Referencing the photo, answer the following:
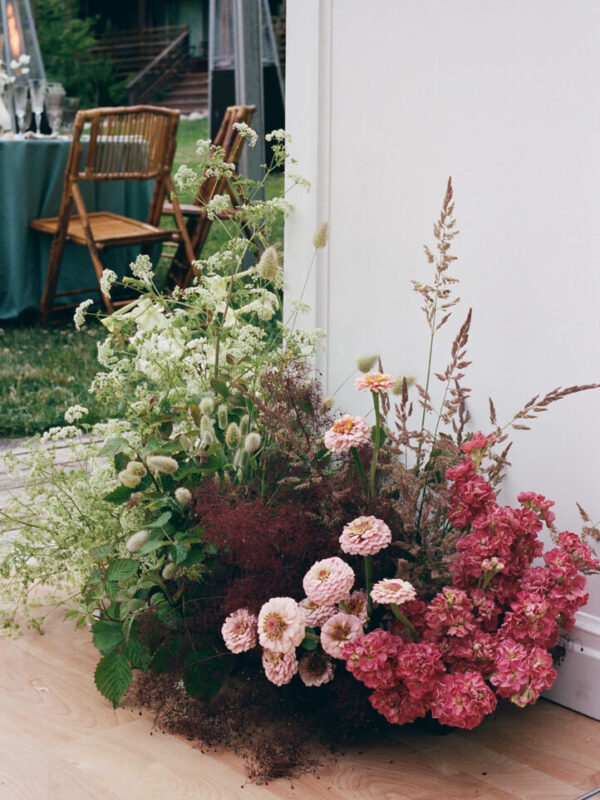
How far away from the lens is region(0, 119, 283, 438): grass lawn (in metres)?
3.24

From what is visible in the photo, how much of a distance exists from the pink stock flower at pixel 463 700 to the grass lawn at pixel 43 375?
58.4 inches

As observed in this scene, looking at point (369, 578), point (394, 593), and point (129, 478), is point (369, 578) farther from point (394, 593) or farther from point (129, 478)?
point (129, 478)

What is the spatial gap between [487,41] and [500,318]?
1.56 ft

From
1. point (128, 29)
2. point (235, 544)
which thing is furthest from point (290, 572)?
point (128, 29)

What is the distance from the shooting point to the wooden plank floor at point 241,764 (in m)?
1.35

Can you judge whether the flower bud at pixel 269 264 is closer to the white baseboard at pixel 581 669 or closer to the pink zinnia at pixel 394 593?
the pink zinnia at pixel 394 593

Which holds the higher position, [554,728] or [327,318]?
[327,318]

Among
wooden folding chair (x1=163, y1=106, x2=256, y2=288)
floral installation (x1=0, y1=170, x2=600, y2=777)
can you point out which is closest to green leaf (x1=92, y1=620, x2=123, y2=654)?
floral installation (x1=0, y1=170, x2=600, y2=777)

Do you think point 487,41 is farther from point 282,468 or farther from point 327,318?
point 282,468

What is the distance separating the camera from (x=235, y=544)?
4.69 feet

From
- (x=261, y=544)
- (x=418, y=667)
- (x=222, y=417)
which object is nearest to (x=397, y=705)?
(x=418, y=667)

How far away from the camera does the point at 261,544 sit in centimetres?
143

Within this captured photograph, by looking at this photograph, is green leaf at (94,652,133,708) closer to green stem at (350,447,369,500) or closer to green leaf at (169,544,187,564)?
green leaf at (169,544,187,564)

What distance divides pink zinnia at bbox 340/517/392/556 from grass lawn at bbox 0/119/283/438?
137 cm
